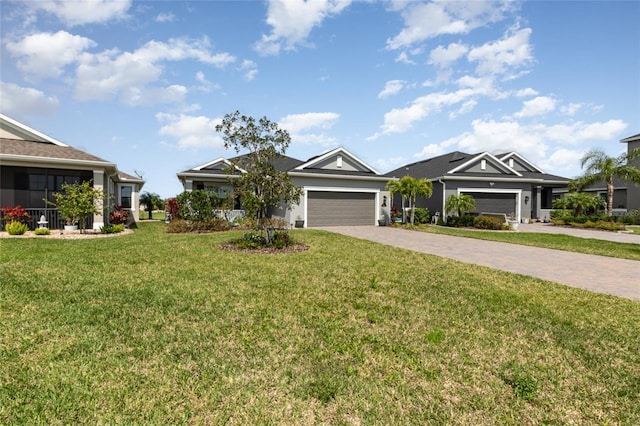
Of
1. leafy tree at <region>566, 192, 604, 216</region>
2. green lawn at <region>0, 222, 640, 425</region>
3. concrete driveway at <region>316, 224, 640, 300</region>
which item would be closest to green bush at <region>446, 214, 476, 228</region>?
concrete driveway at <region>316, 224, 640, 300</region>

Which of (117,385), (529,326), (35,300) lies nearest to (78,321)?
(35,300)

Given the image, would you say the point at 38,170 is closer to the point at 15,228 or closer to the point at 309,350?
the point at 15,228

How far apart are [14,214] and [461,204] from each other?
2344 centimetres

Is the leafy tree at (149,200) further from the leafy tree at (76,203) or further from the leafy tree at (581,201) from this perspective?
the leafy tree at (581,201)

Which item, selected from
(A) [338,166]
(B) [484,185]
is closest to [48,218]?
(A) [338,166]

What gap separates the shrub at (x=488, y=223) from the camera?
757 inches

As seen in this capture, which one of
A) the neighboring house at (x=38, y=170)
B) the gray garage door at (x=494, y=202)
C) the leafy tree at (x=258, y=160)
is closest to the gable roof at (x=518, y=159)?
the gray garage door at (x=494, y=202)

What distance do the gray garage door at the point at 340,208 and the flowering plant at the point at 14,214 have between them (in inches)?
533

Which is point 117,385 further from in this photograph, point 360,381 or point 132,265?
point 132,265

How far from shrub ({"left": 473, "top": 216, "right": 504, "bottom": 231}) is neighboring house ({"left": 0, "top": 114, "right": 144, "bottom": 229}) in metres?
20.4

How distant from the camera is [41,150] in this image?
14711mm

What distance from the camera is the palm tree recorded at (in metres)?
22.3

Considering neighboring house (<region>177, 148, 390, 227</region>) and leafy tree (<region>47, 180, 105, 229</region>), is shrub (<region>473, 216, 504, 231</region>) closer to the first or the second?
neighboring house (<region>177, 148, 390, 227</region>)

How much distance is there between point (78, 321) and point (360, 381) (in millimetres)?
3632
